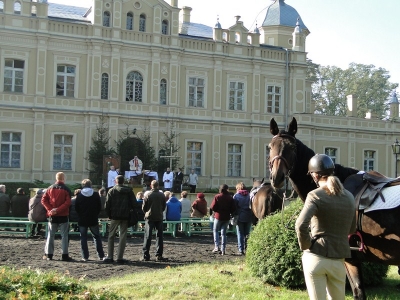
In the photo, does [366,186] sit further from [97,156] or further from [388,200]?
[97,156]

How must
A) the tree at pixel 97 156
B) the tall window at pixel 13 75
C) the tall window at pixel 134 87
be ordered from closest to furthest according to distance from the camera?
the tall window at pixel 13 75 → the tree at pixel 97 156 → the tall window at pixel 134 87

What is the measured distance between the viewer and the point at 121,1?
34.4 metres

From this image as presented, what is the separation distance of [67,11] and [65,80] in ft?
23.2

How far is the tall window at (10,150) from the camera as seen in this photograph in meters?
31.5

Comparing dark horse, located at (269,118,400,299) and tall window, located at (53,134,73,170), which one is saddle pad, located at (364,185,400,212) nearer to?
dark horse, located at (269,118,400,299)

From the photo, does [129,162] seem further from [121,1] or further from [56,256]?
[56,256]

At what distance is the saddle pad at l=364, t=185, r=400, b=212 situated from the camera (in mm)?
6148

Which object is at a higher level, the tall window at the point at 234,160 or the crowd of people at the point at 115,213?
the tall window at the point at 234,160

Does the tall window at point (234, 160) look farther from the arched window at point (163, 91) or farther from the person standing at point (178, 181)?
the person standing at point (178, 181)

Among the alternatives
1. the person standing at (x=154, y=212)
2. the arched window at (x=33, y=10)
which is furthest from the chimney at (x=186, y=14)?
the person standing at (x=154, y=212)

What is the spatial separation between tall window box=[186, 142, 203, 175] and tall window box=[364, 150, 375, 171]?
12.9 metres

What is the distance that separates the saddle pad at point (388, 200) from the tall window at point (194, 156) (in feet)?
96.6

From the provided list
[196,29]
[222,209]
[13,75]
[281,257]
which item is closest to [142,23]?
[196,29]

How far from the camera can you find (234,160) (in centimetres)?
3719
